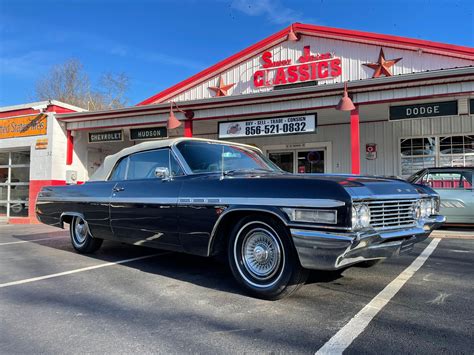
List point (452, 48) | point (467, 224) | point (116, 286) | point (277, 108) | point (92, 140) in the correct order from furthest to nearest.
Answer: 1. point (92, 140)
2. point (452, 48)
3. point (277, 108)
4. point (467, 224)
5. point (116, 286)

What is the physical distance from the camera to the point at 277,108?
34.2 feet

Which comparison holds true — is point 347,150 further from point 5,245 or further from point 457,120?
point 5,245

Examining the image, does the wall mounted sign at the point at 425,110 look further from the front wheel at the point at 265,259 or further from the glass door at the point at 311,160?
the front wheel at the point at 265,259

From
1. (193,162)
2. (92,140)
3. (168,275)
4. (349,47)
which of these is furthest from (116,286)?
(349,47)

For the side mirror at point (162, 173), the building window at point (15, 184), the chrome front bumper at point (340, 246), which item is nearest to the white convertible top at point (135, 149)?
the side mirror at point (162, 173)

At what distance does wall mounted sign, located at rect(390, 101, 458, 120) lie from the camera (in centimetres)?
A: 905

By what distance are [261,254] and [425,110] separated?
7.40 m

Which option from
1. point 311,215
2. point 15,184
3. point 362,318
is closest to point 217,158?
point 311,215

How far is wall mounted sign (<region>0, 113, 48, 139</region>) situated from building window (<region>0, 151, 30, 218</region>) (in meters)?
0.83

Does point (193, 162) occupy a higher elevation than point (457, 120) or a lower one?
lower

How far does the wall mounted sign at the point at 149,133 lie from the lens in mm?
12302

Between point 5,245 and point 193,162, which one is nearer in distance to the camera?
point 193,162

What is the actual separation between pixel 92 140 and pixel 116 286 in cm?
→ 1048

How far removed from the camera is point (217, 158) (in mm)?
4676
